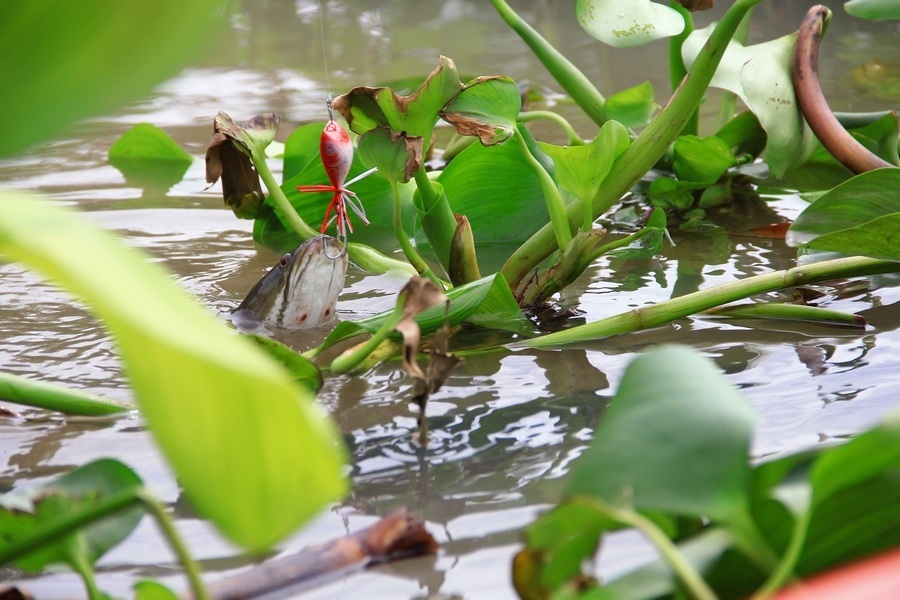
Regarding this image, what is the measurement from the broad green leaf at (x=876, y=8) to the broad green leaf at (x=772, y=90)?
76 millimetres

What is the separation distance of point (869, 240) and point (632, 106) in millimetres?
541

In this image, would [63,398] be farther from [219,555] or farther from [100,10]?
[100,10]

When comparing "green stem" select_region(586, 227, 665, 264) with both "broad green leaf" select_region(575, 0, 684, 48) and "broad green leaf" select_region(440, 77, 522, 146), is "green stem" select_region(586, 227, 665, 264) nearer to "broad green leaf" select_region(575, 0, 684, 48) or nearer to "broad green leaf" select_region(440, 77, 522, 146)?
"broad green leaf" select_region(440, 77, 522, 146)

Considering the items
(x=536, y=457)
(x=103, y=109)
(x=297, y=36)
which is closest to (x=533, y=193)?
(x=536, y=457)

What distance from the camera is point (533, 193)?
3.28 ft

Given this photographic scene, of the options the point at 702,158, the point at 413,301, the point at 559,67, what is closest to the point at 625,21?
the point at 559,67

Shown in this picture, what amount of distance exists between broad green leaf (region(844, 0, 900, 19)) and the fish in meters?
0.64

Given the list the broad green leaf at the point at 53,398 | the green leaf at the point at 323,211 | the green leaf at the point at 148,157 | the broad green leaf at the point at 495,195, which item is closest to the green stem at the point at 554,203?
the broad green leaf at the point at 495,195

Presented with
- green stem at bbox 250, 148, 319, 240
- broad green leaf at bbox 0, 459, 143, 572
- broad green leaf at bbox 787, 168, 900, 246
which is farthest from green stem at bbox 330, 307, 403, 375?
broad green leaf at bbox 787, 168, 900, 246

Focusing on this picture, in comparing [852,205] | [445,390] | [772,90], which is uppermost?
[772,90]

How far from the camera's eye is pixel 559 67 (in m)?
1.08

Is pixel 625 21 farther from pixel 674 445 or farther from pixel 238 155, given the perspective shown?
pixel 674 445

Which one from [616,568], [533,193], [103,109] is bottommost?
[616,568]

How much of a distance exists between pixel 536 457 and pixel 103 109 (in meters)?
0.42
